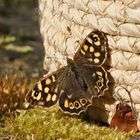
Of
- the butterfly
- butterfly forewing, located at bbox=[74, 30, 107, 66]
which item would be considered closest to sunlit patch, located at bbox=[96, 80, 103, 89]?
the butterfly

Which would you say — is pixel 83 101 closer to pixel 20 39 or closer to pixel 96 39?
pixel 96 39

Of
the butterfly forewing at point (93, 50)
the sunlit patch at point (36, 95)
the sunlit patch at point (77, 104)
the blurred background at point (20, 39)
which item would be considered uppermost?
the blurred background at point (20, 39)

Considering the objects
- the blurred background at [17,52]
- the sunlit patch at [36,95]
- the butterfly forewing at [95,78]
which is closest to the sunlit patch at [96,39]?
the butterfly forewing at [95,78]

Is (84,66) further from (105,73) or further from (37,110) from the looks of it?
(37,110)

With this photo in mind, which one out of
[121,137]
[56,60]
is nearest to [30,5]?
[56,60]

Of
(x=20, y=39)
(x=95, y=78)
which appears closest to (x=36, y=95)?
(x=95, y=78)

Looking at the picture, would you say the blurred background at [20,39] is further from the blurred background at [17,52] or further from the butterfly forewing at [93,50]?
the butterfly forewing at [93,50]
